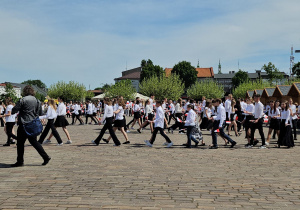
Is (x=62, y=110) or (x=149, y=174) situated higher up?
(x=62, y=110)

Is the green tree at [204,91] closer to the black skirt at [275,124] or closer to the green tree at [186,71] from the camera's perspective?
the green tree at [186,71]

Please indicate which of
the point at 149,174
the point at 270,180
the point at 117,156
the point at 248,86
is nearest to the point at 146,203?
the point at 149,174

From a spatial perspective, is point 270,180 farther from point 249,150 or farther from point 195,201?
point 249,150

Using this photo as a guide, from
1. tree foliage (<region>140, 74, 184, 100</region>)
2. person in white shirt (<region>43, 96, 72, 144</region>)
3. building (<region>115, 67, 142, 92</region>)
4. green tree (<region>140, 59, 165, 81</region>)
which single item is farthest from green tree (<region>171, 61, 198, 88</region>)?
person in white shirt (<region>43, 96, 72, 144</region>)

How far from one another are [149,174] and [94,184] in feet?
4.40

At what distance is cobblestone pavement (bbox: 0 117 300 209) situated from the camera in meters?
5.18

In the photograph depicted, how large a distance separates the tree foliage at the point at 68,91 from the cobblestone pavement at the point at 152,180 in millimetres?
95362

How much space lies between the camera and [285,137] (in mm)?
11984

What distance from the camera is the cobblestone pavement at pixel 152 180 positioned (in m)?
5.18

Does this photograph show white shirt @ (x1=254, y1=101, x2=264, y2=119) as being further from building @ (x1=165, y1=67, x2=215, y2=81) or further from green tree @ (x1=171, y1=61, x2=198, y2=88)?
building @ (x1=165, y1=67, x2=215, y2=81)

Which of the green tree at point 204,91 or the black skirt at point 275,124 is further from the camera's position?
the green tree at point 204,91

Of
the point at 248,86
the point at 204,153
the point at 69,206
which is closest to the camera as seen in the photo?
the point at 69,206

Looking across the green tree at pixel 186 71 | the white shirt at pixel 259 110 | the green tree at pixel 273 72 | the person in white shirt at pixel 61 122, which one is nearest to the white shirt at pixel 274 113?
the white shirt at pixel 259 110

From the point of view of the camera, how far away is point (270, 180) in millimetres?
6746
